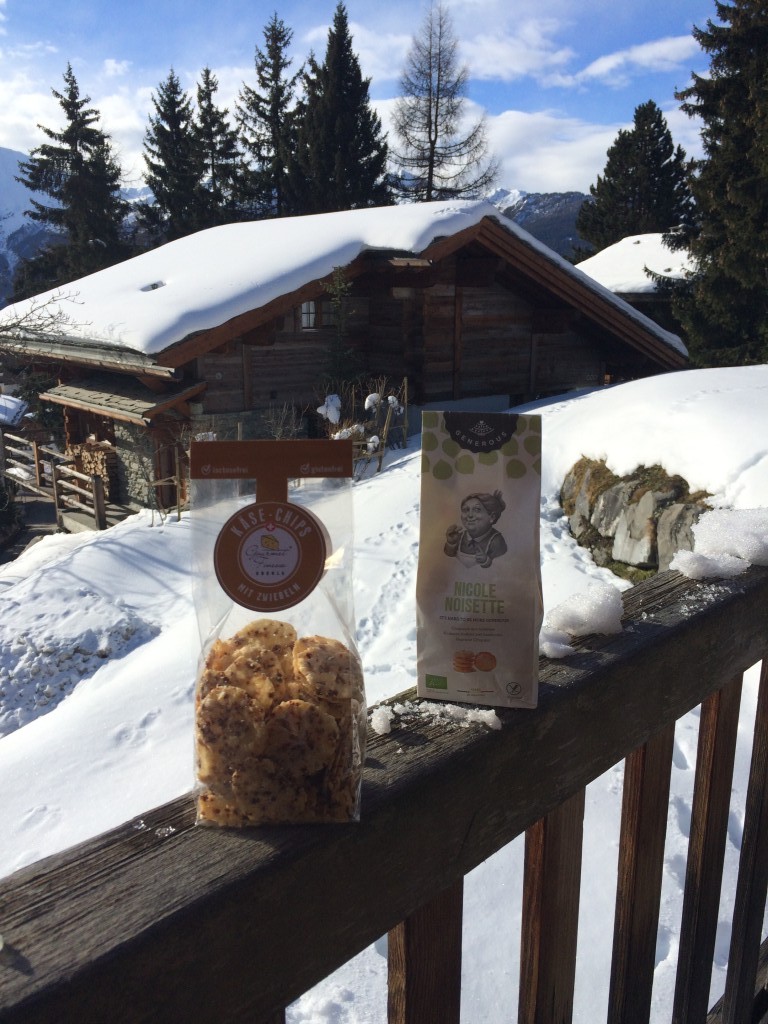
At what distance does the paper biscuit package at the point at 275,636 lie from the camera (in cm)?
73

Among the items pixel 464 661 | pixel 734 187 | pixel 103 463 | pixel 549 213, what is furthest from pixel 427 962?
pixel 549 213

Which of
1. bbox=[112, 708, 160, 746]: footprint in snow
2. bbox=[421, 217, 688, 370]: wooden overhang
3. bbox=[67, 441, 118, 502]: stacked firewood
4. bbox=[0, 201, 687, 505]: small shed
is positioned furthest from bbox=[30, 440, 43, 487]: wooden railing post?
bbox=[112, 708, 160, 746]: footprint in snow

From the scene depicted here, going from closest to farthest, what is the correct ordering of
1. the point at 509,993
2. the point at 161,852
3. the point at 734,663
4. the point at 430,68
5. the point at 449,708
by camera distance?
1. the point at 161,852
2. the point at 449,708
3. the point at 734,663
4. the point at 509,993
5. the point at 430,68

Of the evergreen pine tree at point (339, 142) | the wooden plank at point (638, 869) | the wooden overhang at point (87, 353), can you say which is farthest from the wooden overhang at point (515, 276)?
the evergreen pine tree at point (339, 142)

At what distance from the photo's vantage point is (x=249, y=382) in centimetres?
1257

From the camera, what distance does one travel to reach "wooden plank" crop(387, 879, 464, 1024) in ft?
2.73

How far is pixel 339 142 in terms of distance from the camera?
30109 mm

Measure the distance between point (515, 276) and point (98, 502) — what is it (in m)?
8.48

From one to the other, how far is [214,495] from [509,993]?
8.01 feet

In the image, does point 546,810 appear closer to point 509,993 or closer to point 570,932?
point 570,932

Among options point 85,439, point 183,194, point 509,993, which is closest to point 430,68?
point 183,194

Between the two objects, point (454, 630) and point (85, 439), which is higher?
point (454, 630)

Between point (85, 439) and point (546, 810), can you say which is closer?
point (546, 810)

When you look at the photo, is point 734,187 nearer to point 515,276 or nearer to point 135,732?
point 515,276
